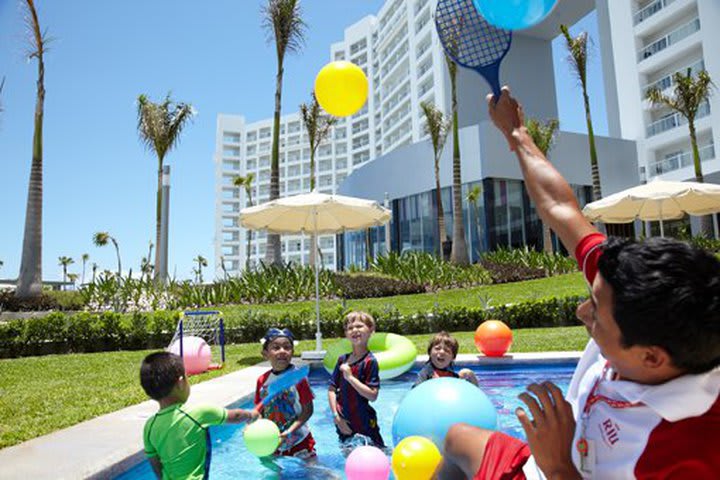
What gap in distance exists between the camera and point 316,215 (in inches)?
468

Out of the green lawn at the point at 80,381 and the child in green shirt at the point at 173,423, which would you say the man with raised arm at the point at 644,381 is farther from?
the green lawn at the point at 80,381

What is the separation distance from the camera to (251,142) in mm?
104250

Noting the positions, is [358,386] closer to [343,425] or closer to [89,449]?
[343,425]

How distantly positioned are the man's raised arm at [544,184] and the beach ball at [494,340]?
24.4 feet

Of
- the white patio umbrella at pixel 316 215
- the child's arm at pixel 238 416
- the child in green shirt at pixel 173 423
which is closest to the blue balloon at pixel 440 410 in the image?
the child's arm at pixel 238 416

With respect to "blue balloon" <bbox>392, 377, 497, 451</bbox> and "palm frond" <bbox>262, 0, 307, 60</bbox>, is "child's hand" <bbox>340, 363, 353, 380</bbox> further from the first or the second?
"palm frond" <bbox>262, 0, 307, 60</bbox>

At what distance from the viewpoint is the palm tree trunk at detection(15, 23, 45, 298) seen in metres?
18.2

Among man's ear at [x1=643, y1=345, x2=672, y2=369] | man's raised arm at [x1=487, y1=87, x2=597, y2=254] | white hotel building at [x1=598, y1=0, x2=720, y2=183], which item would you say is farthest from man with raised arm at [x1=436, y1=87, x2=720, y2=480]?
white hotel building at [x1=598, y1=0, x2=720, y2=183]

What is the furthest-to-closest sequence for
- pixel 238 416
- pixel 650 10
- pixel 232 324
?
pixel 650 10 < pixel 232 324 < pixel 238 416

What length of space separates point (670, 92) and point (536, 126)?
40.2 feet

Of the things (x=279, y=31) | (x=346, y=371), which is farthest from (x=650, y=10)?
(x=346, y=371)

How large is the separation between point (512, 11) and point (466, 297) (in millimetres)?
15764

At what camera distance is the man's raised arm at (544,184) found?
6.28ft

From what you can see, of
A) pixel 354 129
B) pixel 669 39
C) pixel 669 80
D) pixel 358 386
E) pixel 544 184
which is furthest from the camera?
pixel 354 129
